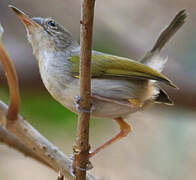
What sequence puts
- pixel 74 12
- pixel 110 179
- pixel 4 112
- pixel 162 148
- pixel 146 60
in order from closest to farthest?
pixel 4 112 < pixel 146 60 < pixel 162 148 < pixel 110 179 < pixel 74 12

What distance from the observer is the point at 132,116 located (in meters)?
3.76

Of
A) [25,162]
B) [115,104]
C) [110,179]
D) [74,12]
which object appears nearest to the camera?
[115,104]

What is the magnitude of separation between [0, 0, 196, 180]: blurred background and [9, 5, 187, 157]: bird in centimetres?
41

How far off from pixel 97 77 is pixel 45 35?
632 mm

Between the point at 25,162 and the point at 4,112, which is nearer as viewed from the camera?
the point at 4,112

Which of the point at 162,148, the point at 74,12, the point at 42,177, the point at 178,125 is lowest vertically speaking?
the point at 42,177

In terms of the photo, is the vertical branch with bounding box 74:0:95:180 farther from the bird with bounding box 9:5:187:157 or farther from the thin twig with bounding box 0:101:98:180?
the bird with bounding box 9:5:187:157

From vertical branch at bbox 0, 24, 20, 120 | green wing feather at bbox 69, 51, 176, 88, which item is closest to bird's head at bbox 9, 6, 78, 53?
green wing feather at bbox 69, 51, 176, 88

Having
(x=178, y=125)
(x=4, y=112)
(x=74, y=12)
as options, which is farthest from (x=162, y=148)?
(x=4, y=112)

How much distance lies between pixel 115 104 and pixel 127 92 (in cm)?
15

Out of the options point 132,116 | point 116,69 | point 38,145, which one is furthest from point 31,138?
point 132,116

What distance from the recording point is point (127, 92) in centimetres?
298

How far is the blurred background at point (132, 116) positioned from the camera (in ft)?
12.1

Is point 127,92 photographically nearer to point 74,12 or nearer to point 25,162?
point 74,12
